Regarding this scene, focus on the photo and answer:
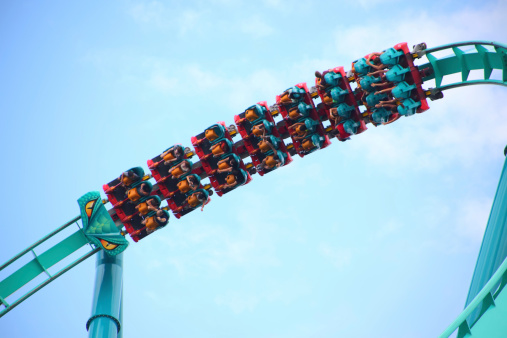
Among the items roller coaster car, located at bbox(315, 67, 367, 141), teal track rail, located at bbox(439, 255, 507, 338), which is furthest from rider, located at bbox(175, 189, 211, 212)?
teal track rail, located at bbox(439, 255, 507, 338)

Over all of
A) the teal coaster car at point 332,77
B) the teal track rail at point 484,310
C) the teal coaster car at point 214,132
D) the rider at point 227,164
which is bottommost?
the teal track rail at point 484,310

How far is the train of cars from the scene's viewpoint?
12.2m

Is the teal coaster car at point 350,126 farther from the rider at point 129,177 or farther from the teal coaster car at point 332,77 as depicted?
the rider at point 129,177

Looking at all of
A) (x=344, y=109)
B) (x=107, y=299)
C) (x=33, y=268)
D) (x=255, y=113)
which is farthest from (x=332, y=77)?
(x=33, y=268)

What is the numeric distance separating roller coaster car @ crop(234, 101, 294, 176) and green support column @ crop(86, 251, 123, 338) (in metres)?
3.18

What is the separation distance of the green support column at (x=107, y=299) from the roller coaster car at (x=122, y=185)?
3.48 ft

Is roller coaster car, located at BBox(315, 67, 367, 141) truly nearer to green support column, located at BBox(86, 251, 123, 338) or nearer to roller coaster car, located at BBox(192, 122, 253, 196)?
roller coaster car, located at BBox(192, 122, 253, 196)

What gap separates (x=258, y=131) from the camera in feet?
42.1

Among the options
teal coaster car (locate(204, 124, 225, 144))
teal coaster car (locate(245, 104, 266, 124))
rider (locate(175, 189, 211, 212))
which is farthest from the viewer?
rider (locate(175, 189, 211, 212))

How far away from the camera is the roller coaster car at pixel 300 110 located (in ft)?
41.7

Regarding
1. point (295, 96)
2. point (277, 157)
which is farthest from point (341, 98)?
point (277, 157)

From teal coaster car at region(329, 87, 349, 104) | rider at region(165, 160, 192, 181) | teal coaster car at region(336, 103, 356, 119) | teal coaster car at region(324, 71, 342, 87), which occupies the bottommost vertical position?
teal coaster car at region(336, 103, 356, 119)

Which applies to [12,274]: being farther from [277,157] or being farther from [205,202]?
[277,157]

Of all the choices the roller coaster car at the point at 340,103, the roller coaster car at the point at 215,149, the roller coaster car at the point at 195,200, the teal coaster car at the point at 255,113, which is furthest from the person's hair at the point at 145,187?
the roller coaster car at the point at 340,103
